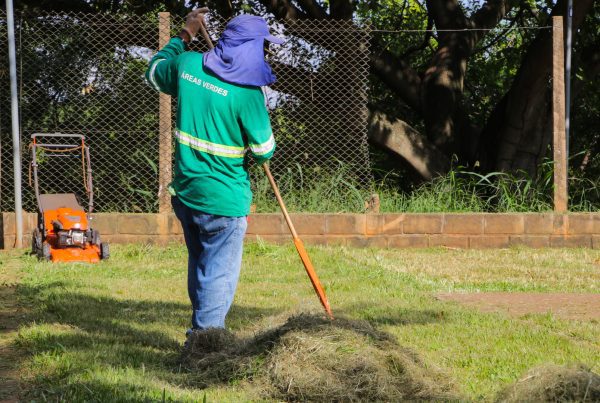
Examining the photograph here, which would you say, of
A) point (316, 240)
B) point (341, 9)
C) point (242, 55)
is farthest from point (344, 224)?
point (242, 55)

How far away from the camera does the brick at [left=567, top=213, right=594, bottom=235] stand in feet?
37.2

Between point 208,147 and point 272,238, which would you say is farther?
point 272,238

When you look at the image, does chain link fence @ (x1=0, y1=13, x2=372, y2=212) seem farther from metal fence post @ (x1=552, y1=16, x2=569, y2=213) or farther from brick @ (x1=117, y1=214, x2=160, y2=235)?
metal fence post @ (x1=552, y1=16, x2=569, y2=213)

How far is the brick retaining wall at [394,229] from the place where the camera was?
10820 millimetres

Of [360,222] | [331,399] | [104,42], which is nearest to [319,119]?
[360,222]

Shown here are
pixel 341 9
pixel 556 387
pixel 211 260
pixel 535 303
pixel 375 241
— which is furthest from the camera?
pixel 341 9

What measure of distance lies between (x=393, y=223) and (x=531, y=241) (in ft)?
5.44

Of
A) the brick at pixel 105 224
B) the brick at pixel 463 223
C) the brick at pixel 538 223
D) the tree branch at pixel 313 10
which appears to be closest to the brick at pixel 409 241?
the brick at pixel 463 223

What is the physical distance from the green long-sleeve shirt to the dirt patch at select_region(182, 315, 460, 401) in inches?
32.0

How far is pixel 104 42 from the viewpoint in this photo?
11.5 m

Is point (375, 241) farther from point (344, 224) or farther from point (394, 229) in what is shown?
point (344, 224)

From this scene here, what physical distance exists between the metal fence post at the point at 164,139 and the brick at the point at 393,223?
8.18ft

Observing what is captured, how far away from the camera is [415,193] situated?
12273 mm

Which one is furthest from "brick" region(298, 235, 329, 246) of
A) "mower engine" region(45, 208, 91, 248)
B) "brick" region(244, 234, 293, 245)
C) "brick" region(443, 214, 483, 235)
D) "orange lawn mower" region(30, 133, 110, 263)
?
"mower engine" region(45, 208, 91, 248)
